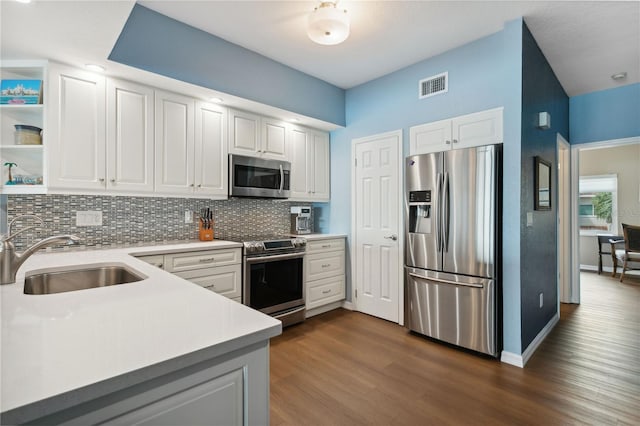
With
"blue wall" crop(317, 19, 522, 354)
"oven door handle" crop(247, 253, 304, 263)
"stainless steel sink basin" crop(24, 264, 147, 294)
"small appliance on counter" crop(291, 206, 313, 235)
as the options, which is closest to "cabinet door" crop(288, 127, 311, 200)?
"small appliance on counter" crop(291, 206, 313, 235)

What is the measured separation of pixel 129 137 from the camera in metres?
2.57

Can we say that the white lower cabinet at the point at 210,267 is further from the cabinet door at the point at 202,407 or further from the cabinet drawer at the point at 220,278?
the cabinet door at the point at 202,407

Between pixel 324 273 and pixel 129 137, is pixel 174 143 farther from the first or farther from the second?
pixel 324 273

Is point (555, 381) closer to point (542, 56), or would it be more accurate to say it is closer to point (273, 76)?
point (542, 56)

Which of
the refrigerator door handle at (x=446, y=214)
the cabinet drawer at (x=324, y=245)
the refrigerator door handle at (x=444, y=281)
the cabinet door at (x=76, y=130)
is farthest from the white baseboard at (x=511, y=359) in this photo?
the cabinet door at (x=76, y=130)

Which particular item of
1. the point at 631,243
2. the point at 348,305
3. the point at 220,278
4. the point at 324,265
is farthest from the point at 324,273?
the point at 631,243

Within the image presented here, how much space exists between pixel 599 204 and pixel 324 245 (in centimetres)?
645

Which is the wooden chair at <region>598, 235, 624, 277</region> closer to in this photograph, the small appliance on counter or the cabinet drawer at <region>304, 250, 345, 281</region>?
the cabinet drawer at <region>304, 250, 345, 281</region>

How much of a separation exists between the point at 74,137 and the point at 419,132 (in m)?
3.01

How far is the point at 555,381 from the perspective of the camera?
2266 mm

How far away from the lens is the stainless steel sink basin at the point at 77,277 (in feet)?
5.42

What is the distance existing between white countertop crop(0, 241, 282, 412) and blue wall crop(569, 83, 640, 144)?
4932 mm

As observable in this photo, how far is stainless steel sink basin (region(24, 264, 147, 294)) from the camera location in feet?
5.42

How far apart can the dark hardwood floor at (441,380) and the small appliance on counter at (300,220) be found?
3.91 ft
